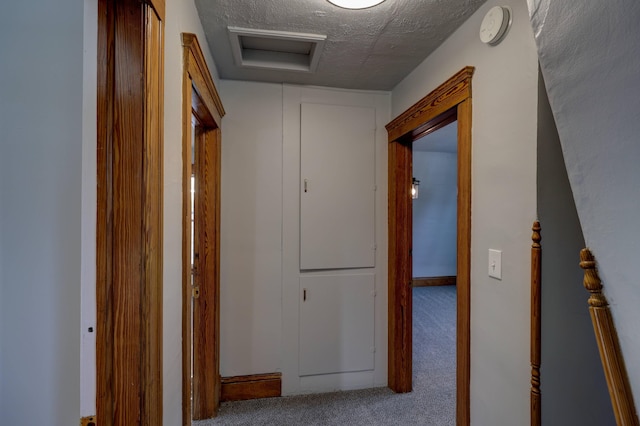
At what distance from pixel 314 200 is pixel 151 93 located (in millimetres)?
1505

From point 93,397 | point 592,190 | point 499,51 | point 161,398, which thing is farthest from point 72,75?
point 499,51

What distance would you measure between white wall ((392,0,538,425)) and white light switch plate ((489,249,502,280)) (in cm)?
2

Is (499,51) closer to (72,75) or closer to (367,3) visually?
(367,3)

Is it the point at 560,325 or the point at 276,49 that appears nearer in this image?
the point at 560,325

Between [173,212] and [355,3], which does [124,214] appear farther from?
[355,3]

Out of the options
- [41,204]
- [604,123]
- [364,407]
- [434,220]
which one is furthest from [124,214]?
[434,220]

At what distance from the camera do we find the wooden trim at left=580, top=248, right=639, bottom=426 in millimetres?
719

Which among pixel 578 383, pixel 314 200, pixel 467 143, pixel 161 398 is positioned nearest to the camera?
pixel 161 398

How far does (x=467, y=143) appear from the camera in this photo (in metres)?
1.44

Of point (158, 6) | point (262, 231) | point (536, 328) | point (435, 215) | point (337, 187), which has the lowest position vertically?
point (536, 328)

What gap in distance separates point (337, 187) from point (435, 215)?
3.79m

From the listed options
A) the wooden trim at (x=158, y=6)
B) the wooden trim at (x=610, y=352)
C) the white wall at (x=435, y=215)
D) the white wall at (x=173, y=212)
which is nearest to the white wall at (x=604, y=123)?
the wooden trim at (x=610, y=352)

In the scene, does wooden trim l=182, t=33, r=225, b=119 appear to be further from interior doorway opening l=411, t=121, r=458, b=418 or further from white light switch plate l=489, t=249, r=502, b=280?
interior doorway opening l=411, t=121, r=458, b=418

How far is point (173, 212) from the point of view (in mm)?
1093
